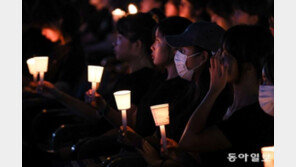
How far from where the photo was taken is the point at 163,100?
3.72 m

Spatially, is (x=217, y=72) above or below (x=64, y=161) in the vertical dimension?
above

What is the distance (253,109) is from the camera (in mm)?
2895

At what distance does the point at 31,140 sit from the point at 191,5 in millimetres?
2581

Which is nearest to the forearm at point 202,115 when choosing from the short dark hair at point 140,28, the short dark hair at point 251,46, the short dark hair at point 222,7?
the short dark hair at point 251,46

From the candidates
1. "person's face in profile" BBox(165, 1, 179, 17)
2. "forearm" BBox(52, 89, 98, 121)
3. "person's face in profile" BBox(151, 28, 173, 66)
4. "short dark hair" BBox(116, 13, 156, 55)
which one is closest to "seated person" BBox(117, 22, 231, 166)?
"person's face in profile" BBox(151, 28, 173, 66)

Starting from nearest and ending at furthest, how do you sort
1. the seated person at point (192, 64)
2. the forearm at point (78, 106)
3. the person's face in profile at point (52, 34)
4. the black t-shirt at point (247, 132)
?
the black t-shirt at point (247, 132) → the seated person at point (192, 64) → the forearm at point (78, 106) → the person's face in profile at point (52, 34)

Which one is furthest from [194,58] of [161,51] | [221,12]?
[221,12]

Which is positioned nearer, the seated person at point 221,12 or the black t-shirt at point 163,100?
the black t-shirt at point 163,100

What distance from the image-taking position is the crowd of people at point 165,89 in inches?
116

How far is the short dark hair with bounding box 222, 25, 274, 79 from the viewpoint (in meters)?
2.96

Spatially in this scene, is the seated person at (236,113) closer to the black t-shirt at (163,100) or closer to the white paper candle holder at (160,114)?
the white paper candle holder at (160,114)

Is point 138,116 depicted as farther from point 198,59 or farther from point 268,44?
point 268,44

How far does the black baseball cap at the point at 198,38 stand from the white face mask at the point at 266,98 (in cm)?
84

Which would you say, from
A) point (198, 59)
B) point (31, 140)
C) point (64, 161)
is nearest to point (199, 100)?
point (198, 59)
